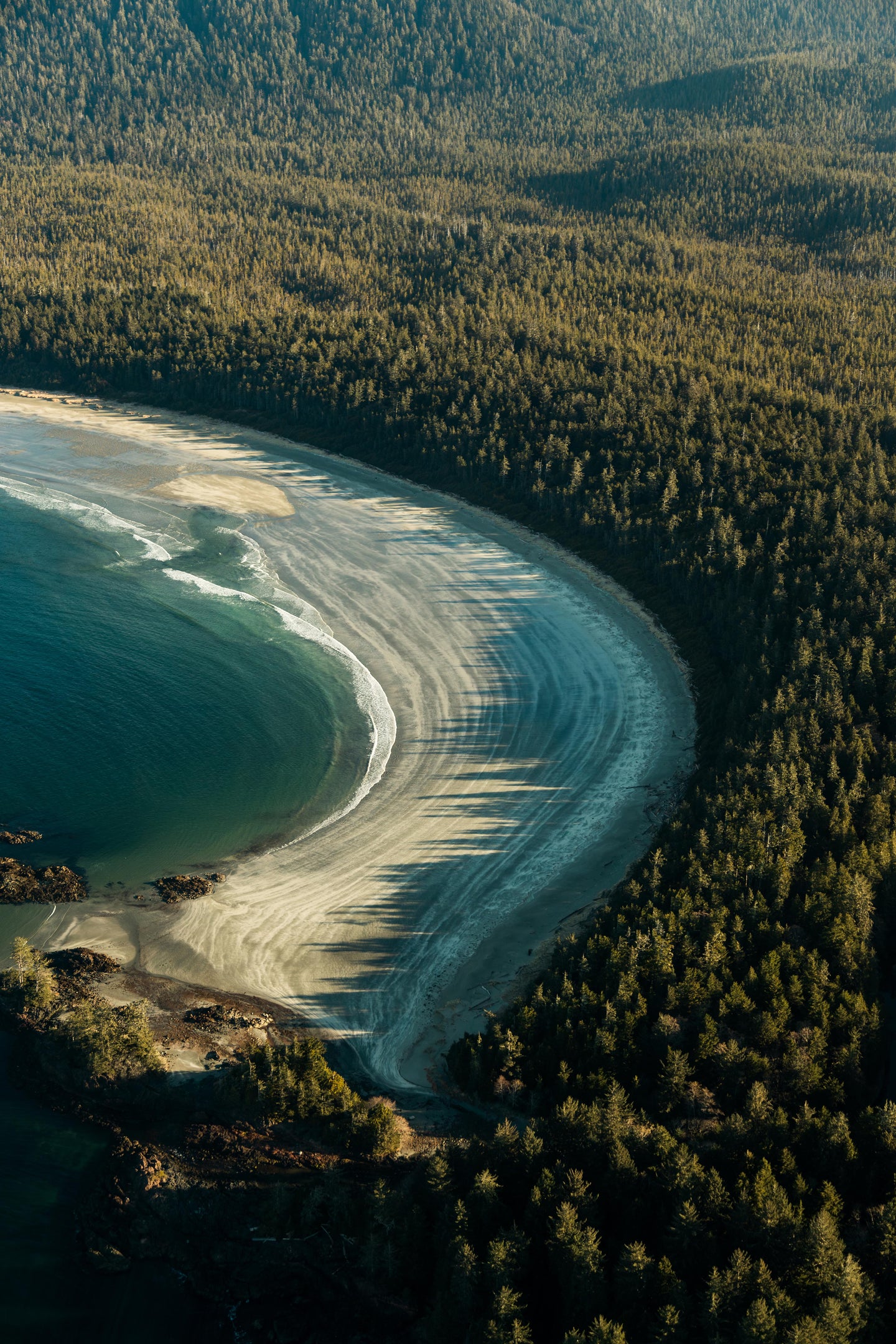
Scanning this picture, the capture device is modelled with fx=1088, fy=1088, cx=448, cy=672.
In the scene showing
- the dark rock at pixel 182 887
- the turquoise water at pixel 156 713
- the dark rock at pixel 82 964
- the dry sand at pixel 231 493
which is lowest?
the dark rock at pixel 82 964

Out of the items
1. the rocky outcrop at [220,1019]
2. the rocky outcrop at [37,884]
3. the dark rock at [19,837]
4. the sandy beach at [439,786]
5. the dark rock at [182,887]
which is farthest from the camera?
the dark rock at [19,837]

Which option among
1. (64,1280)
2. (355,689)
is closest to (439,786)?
(355,689)

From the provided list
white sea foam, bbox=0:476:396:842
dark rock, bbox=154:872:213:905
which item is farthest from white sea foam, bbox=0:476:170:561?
dark rock, bbox=154:872:213:905

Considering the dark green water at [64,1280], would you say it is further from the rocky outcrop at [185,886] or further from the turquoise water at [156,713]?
the turquoise water at [156,713]

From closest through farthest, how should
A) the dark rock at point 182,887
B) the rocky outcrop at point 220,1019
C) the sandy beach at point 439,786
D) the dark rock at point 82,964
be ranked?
the rocky outcrop at point 220,1019 → the dark rock at point 82,964 → the sandy beach at point 439,786 → the dark rock at point 182,887

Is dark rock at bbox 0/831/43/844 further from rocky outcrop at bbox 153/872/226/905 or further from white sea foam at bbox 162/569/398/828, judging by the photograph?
white sea foam at bbox 162/569/398/828

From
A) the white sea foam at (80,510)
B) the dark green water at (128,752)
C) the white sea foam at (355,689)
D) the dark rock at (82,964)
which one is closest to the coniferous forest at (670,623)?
the dark green water at (128,752)

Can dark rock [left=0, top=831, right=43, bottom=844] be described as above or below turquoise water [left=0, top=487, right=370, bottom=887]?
below
